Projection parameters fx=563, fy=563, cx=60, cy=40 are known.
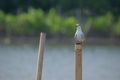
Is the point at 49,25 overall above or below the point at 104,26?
below

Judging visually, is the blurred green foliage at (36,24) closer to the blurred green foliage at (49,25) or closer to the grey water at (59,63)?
the blurred green foliage at (49,25)

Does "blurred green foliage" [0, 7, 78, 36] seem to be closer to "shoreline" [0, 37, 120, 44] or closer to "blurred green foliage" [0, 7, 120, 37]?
"blurred green foliage" [0, 7, 120, 37]

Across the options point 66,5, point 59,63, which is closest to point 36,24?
point 66,5

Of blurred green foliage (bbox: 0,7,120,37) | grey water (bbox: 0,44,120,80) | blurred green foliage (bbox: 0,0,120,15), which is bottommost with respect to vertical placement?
grey water (bbox: 0,44,120,80)

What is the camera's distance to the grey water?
18047 millimetres

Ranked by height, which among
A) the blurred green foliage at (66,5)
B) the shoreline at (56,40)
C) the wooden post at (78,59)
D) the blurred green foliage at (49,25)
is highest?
the blurred green foliage at (66,5)

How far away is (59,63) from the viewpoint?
22.9 m

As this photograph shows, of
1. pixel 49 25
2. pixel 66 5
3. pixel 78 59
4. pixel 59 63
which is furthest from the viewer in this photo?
pixel 66 5

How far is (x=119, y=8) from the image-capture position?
42.3 meters

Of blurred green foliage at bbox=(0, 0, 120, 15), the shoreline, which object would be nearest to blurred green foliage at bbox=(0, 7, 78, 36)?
the shoreline

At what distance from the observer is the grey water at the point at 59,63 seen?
18047 mm

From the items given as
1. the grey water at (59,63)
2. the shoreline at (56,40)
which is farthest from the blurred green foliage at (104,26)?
the grey water at (59,63)

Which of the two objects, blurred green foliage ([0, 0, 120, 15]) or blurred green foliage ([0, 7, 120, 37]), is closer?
blurred green foliage ([0, 7, 120, 37])

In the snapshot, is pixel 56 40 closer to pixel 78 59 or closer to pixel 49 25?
pixel 49 25
